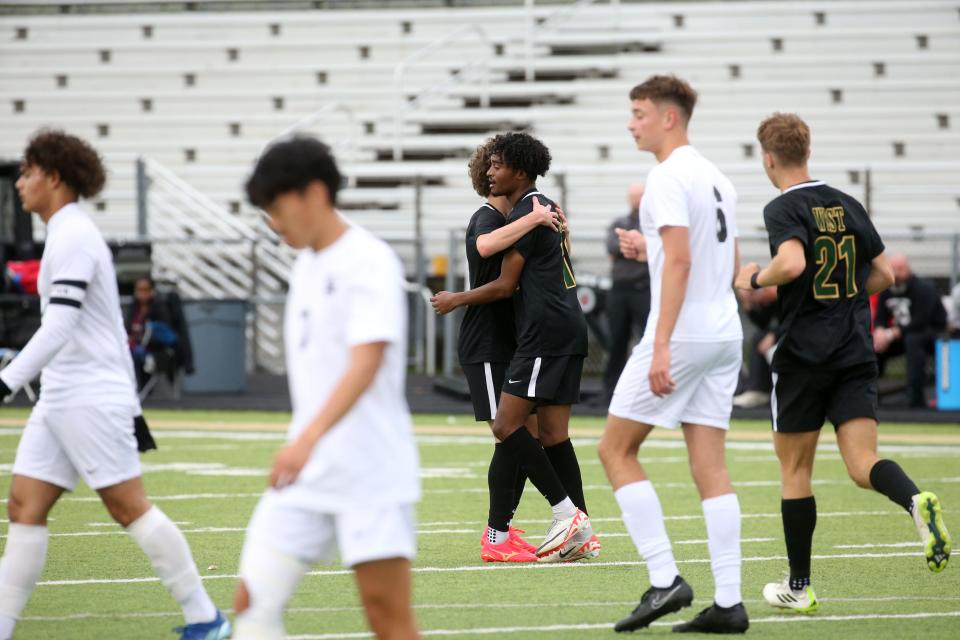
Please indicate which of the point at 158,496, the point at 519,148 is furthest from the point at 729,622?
the point at 158,496

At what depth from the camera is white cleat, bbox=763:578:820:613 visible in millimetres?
6547

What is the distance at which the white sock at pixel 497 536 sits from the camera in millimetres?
8023

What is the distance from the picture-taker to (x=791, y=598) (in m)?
6.56

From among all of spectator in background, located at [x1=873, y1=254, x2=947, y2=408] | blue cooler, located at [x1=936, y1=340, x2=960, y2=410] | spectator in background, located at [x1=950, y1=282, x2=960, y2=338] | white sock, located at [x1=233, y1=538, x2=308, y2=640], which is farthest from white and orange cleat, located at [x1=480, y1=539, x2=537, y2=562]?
spectator in background, located at [x1=950, y1=282, x2=960, y2=338]

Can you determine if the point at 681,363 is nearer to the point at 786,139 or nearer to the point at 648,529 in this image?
the point at 648,529

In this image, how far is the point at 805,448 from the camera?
662 cm

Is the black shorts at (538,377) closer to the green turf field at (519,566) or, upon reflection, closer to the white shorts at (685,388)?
the green turf field at (519,566)

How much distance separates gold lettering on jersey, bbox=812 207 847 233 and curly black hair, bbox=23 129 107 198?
2947 millimetres

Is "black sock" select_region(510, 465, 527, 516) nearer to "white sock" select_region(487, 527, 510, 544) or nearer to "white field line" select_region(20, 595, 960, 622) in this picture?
"white sock" select_region(487, 527, 510, 544)

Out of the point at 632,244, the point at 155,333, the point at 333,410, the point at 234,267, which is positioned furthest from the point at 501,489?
the point at 234,267

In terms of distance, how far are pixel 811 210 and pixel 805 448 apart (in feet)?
3.32

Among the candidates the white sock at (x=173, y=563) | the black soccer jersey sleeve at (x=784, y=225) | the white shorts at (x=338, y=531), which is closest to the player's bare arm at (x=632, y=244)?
the black soccer jersey sleeve at (x=784, y=225)

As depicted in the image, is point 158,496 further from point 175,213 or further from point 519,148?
point 175,213

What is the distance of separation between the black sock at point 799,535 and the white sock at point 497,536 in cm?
184
